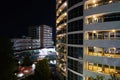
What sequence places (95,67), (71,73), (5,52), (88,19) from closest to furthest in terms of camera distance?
(95,67) < (88,19) < (5,52) < (71,73)

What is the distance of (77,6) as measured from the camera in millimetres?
39656

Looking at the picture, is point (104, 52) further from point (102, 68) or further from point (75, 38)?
point (75, 38)

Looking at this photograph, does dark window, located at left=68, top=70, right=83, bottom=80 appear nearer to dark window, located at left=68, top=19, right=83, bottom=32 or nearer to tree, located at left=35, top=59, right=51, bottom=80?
dark window, located at left=68, top=19, right=83, bottom=32

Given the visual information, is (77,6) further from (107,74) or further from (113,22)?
(107,74)

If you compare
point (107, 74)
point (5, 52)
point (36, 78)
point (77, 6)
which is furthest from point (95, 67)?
point (36, 78)

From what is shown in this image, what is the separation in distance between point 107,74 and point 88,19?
10709 mm

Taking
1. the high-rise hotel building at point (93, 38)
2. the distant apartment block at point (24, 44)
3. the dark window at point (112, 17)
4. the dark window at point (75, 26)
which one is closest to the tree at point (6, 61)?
the high-rise hotel building at point (93, 38)

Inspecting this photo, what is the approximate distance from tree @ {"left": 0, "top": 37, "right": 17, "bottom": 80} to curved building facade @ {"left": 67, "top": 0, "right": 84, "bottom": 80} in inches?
468

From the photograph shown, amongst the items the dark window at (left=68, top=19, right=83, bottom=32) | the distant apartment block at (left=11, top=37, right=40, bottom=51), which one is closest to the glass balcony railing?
the dark window at (left=68, top=19, right=83, bottom=32)

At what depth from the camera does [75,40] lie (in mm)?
40938

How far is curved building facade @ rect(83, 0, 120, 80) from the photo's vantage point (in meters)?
30.9

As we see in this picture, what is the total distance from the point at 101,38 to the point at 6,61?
727 inches

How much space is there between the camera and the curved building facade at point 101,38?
3089 centimetres

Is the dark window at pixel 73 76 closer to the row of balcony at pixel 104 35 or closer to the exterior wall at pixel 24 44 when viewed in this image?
the row of balcony at pixel 104 35
